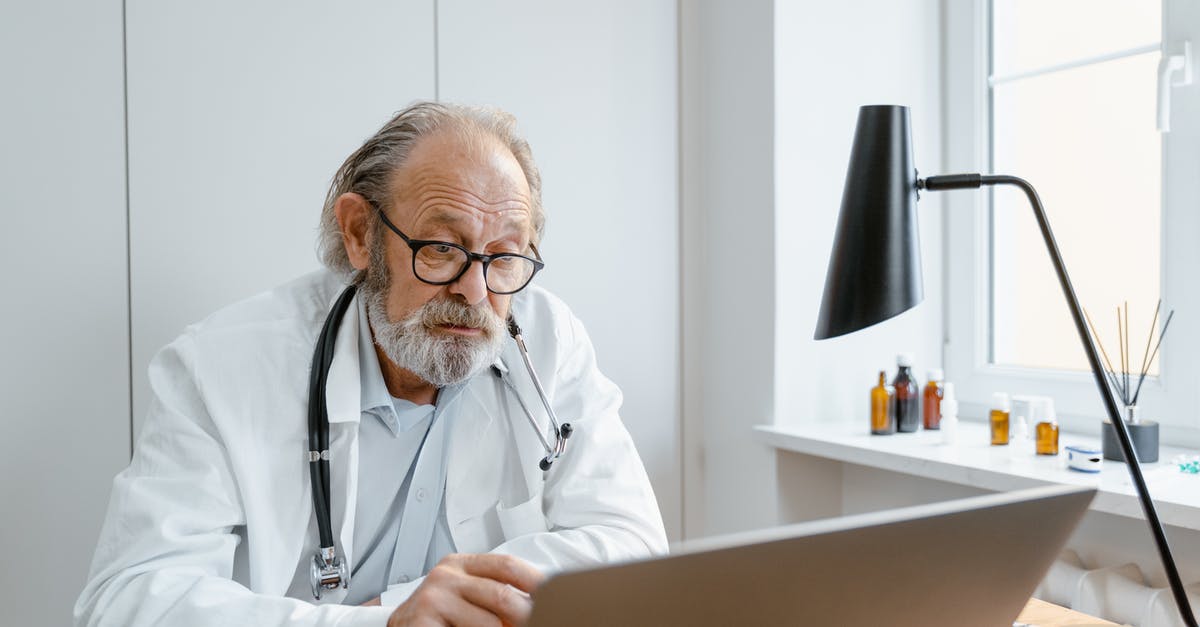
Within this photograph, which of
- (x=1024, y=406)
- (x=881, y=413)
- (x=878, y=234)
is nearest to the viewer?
(x=878, y=234)

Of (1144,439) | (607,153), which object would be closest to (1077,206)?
(1144,439)

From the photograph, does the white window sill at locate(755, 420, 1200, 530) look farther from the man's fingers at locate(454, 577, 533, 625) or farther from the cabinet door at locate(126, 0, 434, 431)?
the cabinet door at locate(126, 0, 434, 431)

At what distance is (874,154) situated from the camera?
1.07 metres

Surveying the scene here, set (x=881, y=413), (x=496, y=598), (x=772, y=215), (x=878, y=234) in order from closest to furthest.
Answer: (x=496, y=598) → (x=878, y=234) → (x=881, y=413) → (x=772, y=215)

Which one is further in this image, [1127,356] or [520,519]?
[1127,356]

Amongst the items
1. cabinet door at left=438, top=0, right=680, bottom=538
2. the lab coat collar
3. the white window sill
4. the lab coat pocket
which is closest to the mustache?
the lab coat collar

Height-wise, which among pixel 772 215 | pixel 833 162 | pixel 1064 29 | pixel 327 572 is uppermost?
pixel 1064 29

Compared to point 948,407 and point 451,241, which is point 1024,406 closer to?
point 948,407

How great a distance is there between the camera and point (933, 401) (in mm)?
2104

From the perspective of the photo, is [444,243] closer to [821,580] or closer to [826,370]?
[821,580]

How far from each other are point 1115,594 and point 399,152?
1.42 metres

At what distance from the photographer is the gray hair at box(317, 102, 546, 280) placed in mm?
1420

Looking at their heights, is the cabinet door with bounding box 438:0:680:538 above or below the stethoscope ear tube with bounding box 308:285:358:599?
above

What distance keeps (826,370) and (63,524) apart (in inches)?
65.7
